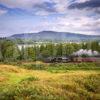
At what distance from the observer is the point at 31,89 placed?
7004 millimetres

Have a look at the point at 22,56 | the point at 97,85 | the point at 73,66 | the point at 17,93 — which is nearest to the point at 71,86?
the point at 97,85

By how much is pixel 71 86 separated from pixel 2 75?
13.3 feet

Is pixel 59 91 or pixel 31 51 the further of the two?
pixel 31 51

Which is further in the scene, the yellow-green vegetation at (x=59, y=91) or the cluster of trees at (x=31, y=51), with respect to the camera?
the cluster of trees at (x=31, y=51)

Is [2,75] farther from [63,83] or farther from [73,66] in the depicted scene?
[73,66]

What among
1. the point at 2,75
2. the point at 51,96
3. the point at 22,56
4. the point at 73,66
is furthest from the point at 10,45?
the point at 51,96

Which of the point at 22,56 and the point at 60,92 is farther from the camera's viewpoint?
the point at 22,56

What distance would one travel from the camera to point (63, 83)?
26.8ft

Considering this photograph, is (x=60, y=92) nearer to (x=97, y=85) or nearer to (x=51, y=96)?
(x=51, y=96)

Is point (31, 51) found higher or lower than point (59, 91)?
higher

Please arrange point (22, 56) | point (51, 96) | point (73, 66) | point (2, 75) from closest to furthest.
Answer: point (51, 96) → point (2, 75) → point (73, 66) → point (22, 56)

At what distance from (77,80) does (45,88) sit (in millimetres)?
1727

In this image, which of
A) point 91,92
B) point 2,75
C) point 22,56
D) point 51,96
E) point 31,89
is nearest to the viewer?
point 51,96

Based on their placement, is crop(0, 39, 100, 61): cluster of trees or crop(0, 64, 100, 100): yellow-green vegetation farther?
crop(0, 39, 100, 61): cluster of trees
